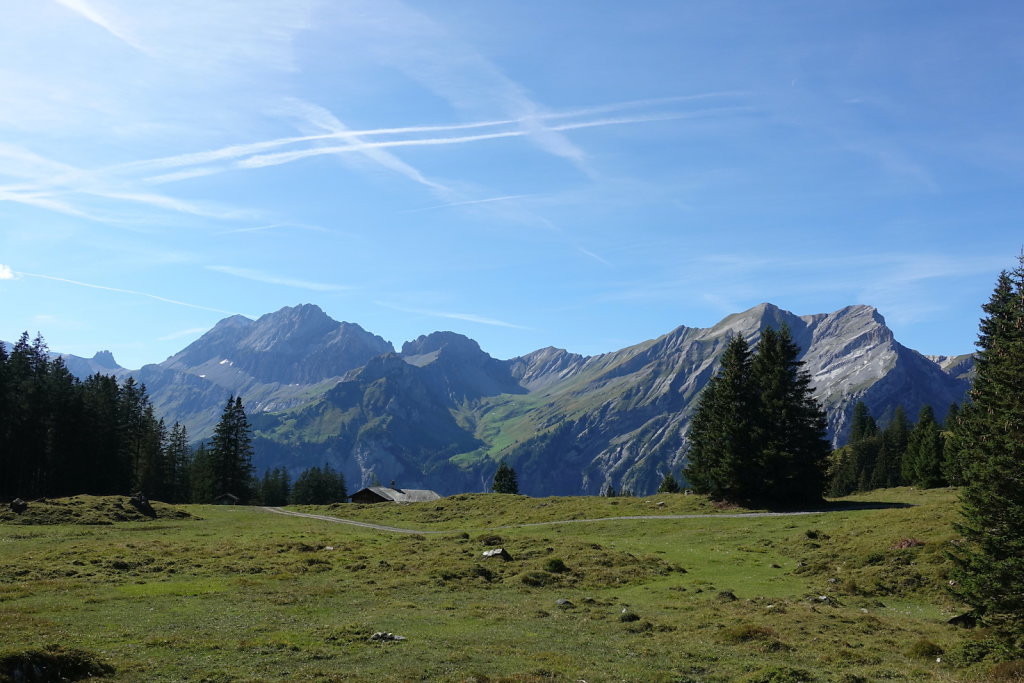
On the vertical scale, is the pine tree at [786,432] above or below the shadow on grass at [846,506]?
above

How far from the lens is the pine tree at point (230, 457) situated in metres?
128

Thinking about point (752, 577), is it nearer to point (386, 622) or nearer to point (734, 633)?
point (734, 633)

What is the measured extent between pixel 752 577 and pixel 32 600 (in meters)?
37.2

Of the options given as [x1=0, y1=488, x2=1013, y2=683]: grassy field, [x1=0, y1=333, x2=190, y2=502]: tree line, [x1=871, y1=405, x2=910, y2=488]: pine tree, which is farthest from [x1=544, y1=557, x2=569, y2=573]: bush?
[x1=871, y1=405, x2=910, y2=488]: pine tree

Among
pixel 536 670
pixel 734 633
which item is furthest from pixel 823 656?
pixel 536 670

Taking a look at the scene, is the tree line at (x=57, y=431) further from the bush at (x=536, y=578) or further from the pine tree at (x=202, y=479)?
the bush at (x=536, y=578)

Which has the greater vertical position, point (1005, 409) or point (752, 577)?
point (1005, 409)

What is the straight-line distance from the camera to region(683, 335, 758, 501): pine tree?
69250mm

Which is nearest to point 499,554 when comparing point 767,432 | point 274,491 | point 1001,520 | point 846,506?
point 1001,520

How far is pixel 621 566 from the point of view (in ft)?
137

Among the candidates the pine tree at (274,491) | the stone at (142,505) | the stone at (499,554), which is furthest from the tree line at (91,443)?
the stone at (499,554)

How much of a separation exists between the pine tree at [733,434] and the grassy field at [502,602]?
8671 mm

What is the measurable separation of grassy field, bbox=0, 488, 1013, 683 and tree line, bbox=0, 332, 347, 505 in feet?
118

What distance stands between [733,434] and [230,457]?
100443 millimetres
